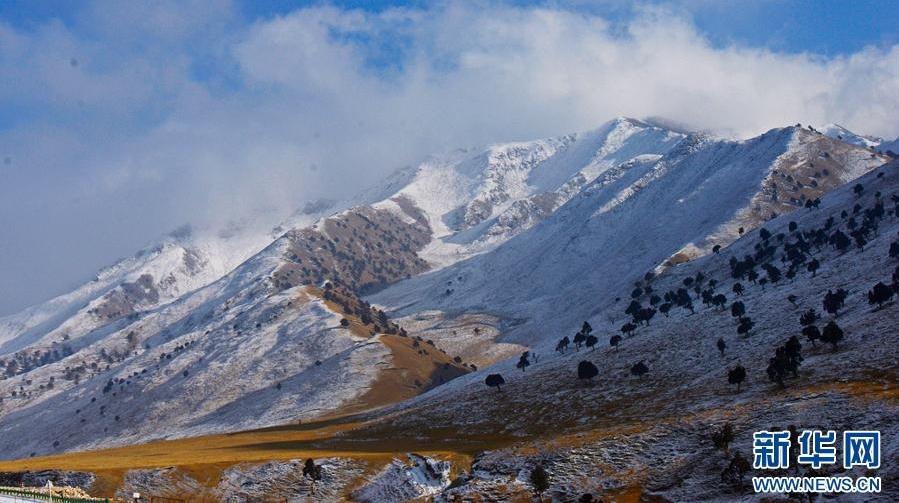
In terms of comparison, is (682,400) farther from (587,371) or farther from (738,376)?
(587,371)

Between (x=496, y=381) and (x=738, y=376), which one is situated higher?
(x=738, y=376)

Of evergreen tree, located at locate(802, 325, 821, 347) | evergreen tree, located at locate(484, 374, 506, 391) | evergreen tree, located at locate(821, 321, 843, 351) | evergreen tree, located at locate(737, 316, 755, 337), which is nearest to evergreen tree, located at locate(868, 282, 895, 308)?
evergreen tree, located at locate(802, 325, 821, 347)

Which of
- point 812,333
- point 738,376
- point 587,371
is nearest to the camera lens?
point 738,376

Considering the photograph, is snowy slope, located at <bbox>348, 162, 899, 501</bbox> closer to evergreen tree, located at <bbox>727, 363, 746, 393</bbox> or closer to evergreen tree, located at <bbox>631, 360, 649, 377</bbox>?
evergreen tree, located at <bbox>631, 360, 649, 377</bbox>

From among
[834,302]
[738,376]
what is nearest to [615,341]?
[834,302]

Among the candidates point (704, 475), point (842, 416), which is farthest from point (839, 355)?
point (704, 475)

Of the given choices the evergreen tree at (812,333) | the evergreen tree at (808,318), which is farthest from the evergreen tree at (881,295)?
the evergreen tree at (812,333)

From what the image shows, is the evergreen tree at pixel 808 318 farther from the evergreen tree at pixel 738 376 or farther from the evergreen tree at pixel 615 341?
the evergreen tree at pixel 615 341

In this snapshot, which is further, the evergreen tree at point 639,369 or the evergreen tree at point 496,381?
the evergreen tree at point 496,381

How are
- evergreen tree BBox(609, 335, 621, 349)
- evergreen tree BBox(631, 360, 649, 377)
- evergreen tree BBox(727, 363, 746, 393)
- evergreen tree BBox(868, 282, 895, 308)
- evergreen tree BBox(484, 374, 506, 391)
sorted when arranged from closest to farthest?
evergreen tree BBox(727, 363, 746, 393), evergreen tree BBox(868, 282, 895, 308), evergreen tree BBox(631, 360, 649, 377), evergreen tree BBox(484, 374, 506, 391), evergreen tree BBox(609, 335, 621, 349)

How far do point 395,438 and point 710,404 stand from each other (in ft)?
181

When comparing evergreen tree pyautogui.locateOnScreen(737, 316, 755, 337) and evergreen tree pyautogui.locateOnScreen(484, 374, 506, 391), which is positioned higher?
evergreen tree pyautogui.locateOnScreen(737, 316, 755, 337)

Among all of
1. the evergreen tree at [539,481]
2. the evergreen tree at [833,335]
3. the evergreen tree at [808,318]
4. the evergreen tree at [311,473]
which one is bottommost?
the evergreen tree at [311,473]

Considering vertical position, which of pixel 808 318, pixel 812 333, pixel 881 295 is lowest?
pixel 812 333
